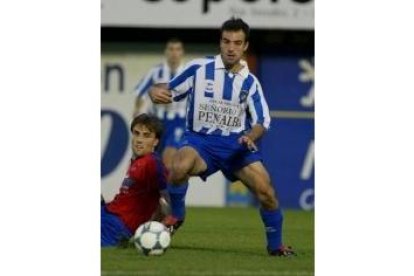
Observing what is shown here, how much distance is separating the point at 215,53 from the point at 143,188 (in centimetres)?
328

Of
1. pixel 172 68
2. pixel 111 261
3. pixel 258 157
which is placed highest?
pixel 172 68

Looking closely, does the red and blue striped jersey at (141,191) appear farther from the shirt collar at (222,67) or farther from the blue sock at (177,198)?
the shirt collar at (222,67)

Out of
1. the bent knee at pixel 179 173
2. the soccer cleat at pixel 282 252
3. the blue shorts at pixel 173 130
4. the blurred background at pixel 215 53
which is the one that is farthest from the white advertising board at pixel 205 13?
the soccer cleat at pixel 282 252

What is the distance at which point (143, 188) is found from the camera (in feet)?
26.9

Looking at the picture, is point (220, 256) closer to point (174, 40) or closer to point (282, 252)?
point (282, 252)

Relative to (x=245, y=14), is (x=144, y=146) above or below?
below

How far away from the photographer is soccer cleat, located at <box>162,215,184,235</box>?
8133mm

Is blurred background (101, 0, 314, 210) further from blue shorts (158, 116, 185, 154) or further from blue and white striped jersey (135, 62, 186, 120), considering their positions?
blue shorts (158, 116, 185, 154)

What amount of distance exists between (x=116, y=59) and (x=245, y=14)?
3.07 m

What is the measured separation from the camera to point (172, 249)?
26.1 ft

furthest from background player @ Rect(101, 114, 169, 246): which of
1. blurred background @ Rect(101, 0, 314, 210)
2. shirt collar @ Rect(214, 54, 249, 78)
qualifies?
blurred background @ Rect(101, 0, 314, 210)

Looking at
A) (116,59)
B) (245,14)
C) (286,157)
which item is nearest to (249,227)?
(245,14)

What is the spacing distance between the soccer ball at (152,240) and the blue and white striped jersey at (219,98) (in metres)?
0.78

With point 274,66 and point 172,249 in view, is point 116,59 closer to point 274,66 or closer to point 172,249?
point 274,66
